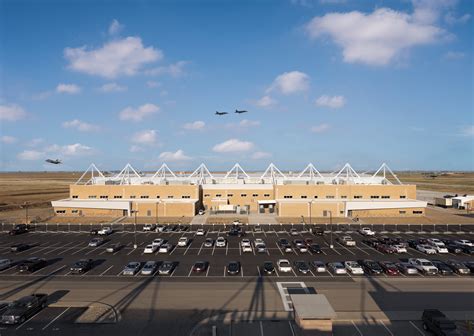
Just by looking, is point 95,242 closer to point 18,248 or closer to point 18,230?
point 18,248

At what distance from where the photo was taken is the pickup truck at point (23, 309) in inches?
826

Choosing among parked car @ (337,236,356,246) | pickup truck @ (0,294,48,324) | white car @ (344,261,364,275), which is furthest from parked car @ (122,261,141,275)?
parked car @ (337,236,356,246)

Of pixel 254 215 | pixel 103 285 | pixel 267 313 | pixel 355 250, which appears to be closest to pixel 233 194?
pixel 254 215

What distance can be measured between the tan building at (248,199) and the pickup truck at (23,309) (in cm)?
4375

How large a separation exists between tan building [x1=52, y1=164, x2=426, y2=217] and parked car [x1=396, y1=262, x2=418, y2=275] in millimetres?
34188

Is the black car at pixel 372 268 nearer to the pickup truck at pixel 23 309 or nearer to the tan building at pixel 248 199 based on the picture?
the pickup truck at pixel 23 309

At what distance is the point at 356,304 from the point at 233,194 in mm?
51457

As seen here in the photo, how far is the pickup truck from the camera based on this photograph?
68.8 ft

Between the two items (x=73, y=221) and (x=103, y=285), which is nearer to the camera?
(x=103, y=285)

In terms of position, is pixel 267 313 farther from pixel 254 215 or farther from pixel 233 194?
pixel 233 194

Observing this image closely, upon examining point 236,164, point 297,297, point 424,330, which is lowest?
point 424,330

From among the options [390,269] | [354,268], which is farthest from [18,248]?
[390,269]

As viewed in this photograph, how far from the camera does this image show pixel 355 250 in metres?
41.5

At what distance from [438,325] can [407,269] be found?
43.3 ft
